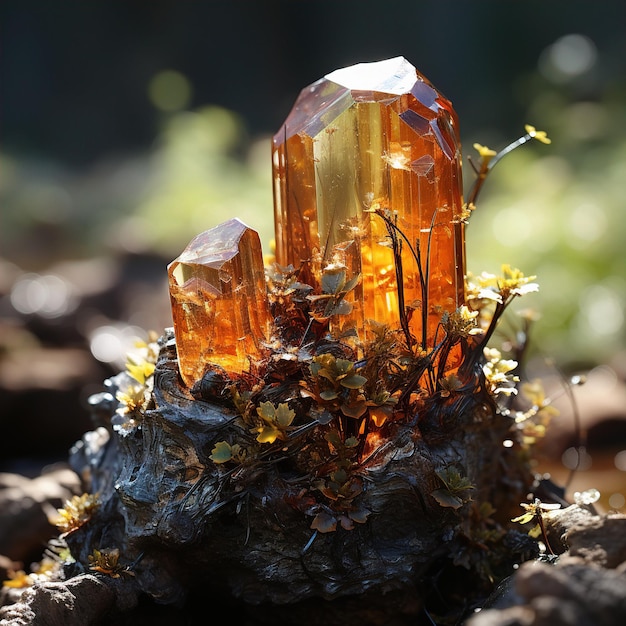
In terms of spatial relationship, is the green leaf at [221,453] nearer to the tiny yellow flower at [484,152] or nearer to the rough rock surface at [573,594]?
the rough rock surface at [573,594]

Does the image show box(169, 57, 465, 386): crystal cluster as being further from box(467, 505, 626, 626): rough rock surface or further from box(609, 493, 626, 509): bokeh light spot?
box(609, 493, 626, 509): bokeh light spot

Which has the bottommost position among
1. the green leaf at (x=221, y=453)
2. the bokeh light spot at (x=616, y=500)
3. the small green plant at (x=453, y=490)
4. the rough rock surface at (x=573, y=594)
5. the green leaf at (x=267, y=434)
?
the bokeh light spot at (x=616, y=500)

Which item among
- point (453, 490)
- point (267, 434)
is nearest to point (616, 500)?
point (453, 490)

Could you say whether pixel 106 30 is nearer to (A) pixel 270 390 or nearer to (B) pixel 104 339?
(B) pixel 104 339

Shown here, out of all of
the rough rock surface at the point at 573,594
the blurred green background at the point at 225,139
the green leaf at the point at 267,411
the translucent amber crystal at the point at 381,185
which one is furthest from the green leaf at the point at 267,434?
the blurred green background at the point at 225,139

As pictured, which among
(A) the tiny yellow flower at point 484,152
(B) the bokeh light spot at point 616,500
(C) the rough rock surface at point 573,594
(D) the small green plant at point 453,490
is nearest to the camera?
(C) the rough rock surface at point 573,594

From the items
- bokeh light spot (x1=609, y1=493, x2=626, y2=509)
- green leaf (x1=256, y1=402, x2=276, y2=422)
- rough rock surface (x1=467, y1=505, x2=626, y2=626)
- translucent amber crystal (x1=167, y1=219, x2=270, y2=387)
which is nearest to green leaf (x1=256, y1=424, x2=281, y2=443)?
green leaf (x1=256, y1=402, x2=276, y2=422)
